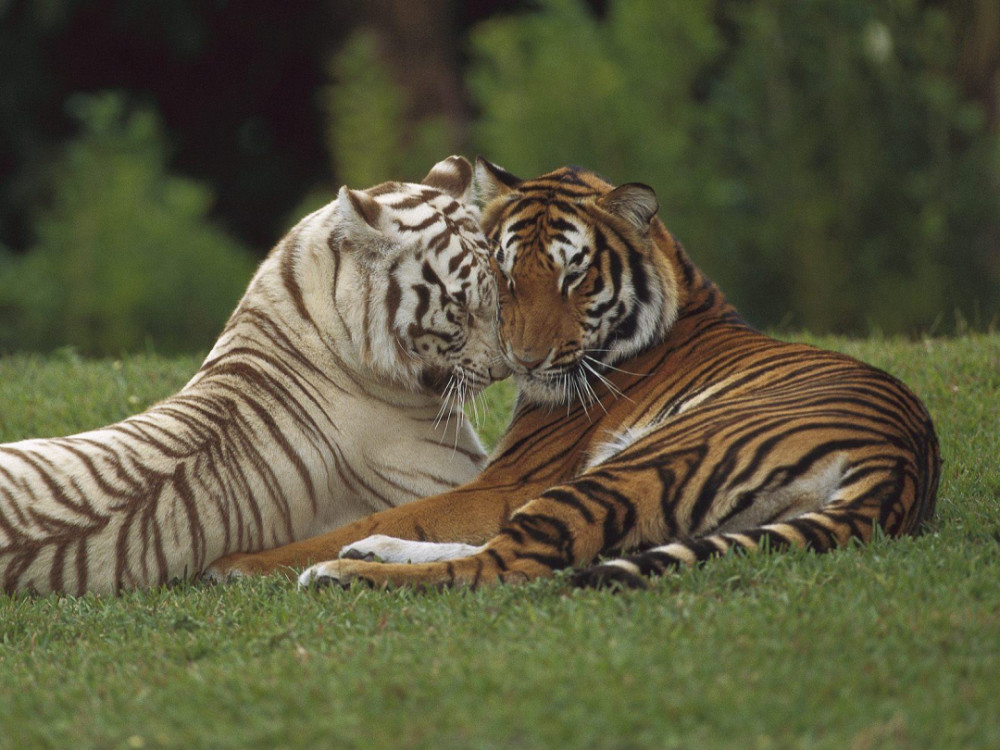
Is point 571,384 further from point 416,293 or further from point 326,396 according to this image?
point 326,396

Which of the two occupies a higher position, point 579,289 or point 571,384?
point 579,289

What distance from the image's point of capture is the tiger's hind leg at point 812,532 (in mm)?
3164

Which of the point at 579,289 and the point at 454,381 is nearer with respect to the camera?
the point at 579,289

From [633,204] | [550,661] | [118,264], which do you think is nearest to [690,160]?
[118,264]

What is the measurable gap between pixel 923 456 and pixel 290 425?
1.94m

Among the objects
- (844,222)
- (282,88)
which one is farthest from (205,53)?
(844,222)

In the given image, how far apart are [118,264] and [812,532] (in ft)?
31.3

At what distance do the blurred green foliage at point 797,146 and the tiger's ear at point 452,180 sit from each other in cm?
492

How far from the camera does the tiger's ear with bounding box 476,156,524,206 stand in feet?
14.5

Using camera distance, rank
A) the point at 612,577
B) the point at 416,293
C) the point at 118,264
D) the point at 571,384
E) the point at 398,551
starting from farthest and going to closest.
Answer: the point at 118,264, the point at 416,293, the point at 571,384, the point at 398,551, the point at 612,577

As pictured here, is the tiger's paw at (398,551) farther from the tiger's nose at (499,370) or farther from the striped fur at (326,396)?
the tiger's nose at (499,370)

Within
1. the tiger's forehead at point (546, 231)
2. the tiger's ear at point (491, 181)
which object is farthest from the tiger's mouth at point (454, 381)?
the tiger's ear at point (491, 181)

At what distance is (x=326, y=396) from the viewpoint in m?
4.30

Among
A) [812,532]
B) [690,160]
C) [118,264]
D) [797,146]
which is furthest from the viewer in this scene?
[118,264]
